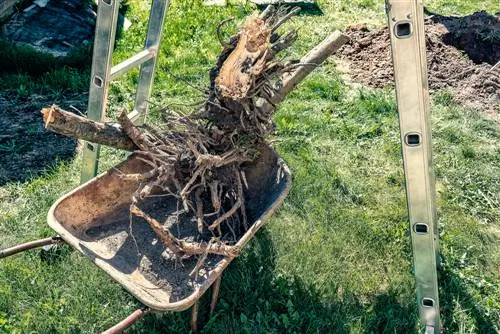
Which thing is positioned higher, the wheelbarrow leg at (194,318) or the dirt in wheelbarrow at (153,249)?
the dirt in wheelbarrow at (153,249)

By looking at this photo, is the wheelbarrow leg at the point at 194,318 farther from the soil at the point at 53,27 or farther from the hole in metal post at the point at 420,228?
the soil at the point at 53,27

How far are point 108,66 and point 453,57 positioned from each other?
11.9ft

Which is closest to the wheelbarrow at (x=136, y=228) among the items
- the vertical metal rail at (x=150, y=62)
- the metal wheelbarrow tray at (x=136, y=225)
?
the metal wheelbarrow tray at (x=136, y=225)

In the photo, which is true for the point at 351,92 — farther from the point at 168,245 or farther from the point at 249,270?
the point at 168,245

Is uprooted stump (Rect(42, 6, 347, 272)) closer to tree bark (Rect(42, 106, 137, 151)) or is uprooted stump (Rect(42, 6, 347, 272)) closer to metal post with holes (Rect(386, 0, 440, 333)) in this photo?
tree bark (Rect(42, 106, 137, 151))

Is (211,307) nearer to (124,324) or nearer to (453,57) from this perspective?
(124,324)

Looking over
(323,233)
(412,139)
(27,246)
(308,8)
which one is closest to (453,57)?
(308,8)

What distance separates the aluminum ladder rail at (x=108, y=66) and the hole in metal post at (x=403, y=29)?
1.31 meters

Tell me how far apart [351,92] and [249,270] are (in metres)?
2.41

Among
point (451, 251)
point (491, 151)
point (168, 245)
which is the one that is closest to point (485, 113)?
point (491, 151)

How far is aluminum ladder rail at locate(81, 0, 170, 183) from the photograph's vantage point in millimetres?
2717

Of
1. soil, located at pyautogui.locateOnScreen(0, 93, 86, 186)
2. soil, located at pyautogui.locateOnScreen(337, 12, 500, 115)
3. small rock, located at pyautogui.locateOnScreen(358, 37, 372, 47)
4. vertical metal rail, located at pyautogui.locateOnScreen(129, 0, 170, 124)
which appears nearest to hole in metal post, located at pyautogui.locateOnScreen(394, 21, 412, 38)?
vertical metal rail, located at pyautogui.locateOnScreen(129, 0, 170, 124)

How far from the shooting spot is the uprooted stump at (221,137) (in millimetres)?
2514

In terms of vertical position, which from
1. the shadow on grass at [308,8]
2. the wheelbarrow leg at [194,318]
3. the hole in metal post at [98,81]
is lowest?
the wheelbarrow leg at [194,318]
